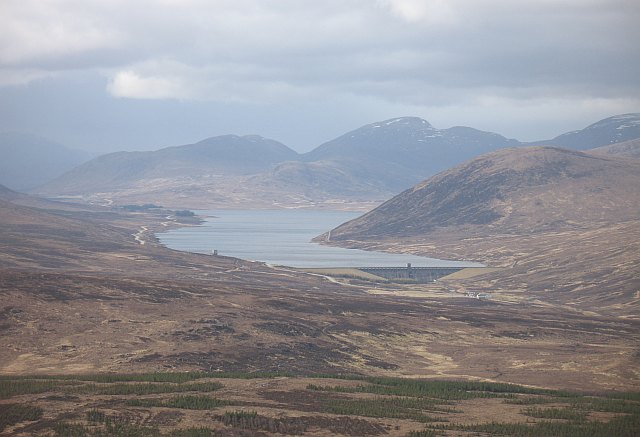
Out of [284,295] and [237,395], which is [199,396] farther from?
[284,295]

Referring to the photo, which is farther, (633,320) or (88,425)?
(633,320)

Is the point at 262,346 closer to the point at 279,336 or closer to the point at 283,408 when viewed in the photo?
the point at 279,336

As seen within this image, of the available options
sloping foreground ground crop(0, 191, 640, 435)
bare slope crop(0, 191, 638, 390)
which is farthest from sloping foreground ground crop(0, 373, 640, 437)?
bare slope crop(0, 191, 638, 390)

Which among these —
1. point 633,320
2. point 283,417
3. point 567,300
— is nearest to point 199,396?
point 283,417

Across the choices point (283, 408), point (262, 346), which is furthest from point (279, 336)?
point (283, 408)

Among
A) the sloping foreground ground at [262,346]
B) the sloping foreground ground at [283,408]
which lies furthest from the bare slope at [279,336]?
the sloping foreground ground at [283,408]

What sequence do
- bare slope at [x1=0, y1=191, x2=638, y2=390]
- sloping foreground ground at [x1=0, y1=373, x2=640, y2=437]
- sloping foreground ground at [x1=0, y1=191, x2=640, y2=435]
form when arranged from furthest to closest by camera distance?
1. bare slope at [x1=0, y1=191, x2=638, y2=390]
2. sloping foreground ground at [x1=0, y1=191, x2=640, y2=435]
3. sloping foreground ground at [x1=0, y1=373, x2=640, y2=437]

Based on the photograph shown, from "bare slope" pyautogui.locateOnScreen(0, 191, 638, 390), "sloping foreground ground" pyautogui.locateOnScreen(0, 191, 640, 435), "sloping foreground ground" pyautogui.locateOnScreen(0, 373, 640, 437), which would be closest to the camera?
"sloping foreground ground" pyautogui.locateOnScreen(0, 373, 640, 437)

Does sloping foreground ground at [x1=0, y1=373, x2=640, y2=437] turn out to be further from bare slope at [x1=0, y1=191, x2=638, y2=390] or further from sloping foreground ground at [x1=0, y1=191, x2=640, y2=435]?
bare slope at [x1=0, y1=191, x2=638, y2=390]
